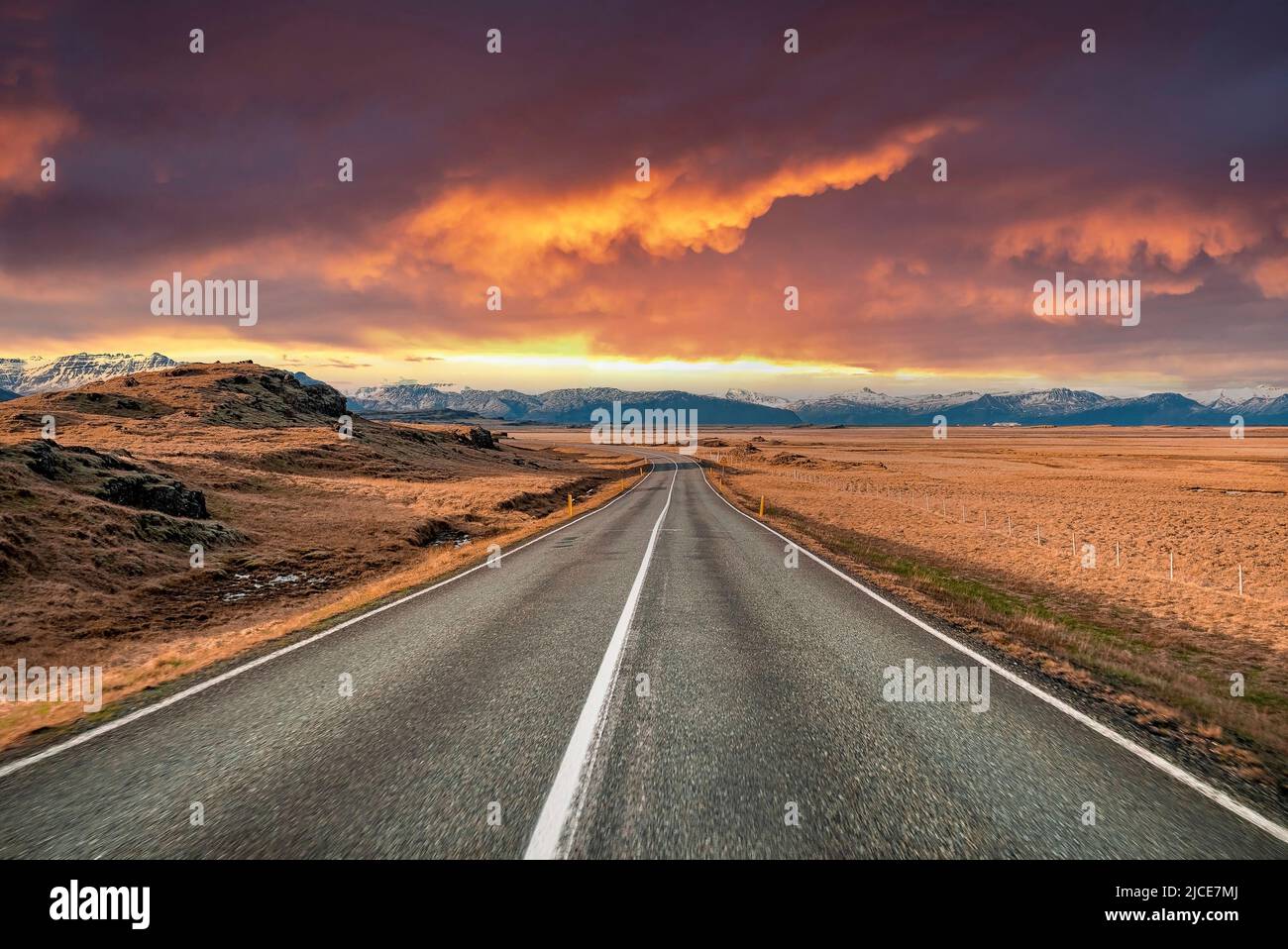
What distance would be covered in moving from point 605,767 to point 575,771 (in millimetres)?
259

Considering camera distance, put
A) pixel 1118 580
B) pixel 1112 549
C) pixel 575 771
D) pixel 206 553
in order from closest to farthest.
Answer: pixel 575 771 < pixel 1118 580 < pixel 206 553 < pixel 1112 549

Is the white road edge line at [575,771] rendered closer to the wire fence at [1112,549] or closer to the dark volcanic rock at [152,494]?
the wire fence at [1112,549]

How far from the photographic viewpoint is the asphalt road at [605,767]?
12.3 ft

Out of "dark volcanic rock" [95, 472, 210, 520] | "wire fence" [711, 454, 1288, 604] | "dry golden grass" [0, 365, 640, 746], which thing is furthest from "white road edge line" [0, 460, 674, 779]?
"wire fence" [711, 454, 1288, 604]

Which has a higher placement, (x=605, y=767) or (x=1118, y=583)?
(x=605, y=767)

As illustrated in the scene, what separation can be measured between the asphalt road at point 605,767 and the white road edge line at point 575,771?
0.06 feet

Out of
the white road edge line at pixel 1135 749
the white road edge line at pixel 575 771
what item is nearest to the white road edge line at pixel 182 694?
the white road edge line at pixel 575 771

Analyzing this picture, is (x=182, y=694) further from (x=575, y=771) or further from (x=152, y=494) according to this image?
(x=152, y=494)

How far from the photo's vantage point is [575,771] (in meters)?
4.57

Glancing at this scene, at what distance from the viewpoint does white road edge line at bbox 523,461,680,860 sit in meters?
3.62

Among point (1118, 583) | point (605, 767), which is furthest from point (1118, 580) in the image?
point (605, 767)

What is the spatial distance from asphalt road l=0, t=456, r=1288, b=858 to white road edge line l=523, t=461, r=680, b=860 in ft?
0.06
